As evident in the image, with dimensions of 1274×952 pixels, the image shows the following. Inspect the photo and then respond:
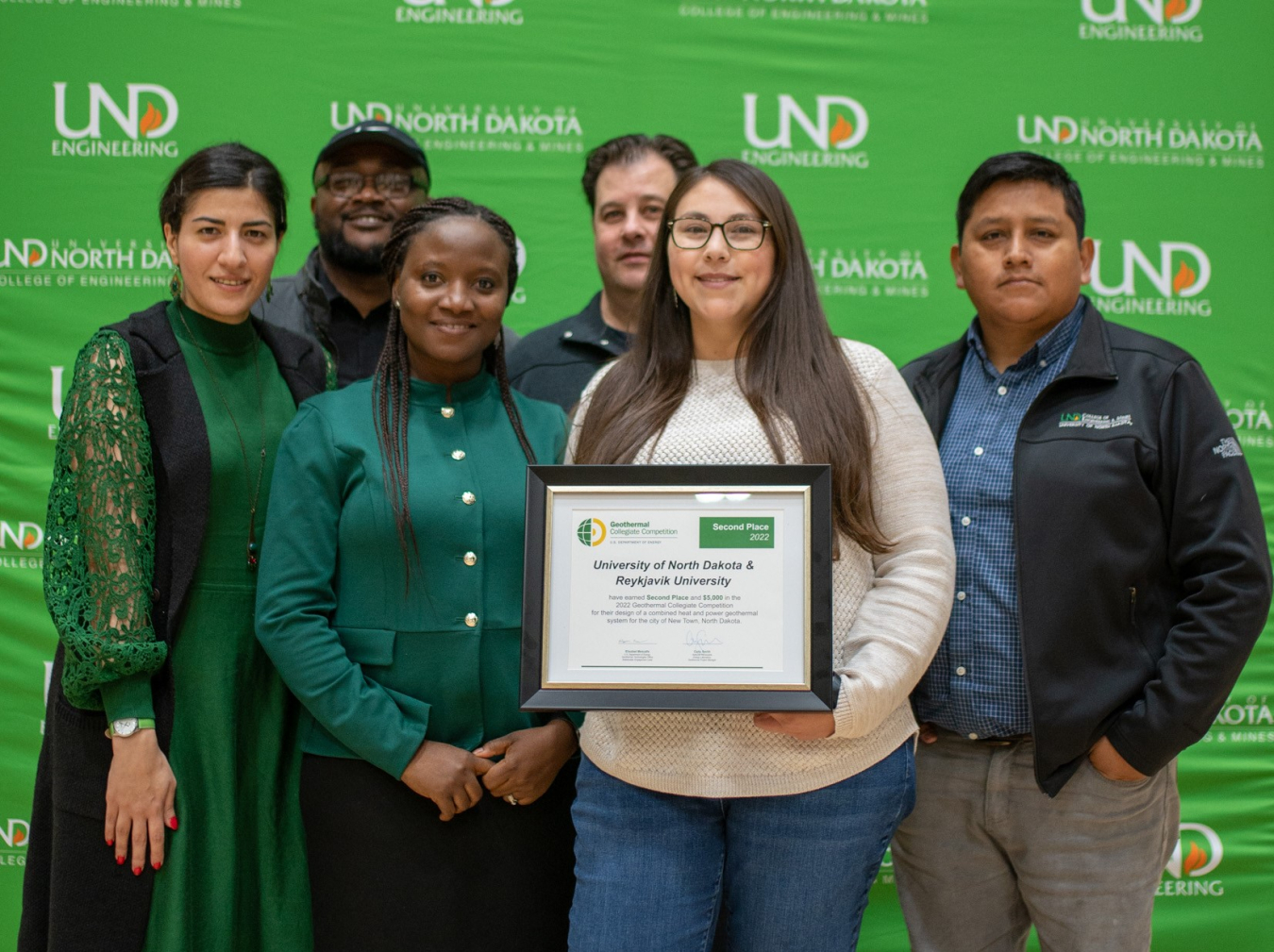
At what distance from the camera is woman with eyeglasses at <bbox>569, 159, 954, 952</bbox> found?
1632 mm

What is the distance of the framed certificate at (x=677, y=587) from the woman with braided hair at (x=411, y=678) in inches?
12.3

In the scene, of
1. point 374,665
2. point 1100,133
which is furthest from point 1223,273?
point 374,665

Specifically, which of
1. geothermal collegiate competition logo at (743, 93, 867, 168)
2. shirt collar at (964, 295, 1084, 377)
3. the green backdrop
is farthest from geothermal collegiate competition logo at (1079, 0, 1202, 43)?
shirt collar at (964, 295, 1084, 377)

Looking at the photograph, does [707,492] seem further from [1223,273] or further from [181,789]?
[1223,273]

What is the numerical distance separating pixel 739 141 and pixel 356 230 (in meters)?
1.28

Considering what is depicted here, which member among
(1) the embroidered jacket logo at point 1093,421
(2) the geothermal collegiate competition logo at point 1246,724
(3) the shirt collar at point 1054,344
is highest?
(3) the shirt collar at point 1054,344

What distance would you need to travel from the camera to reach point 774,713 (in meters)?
1.58

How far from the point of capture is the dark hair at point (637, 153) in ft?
9.19

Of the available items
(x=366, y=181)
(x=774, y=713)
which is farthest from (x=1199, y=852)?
(x=366, y=181)

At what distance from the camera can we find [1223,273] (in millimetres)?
3326

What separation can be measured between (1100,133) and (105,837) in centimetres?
332

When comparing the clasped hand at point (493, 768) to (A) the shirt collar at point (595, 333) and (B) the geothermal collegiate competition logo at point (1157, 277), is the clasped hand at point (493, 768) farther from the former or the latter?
(B) the geothermal collegiate competition logo at point (1157, 277)

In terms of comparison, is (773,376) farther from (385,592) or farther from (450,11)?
(450,11)

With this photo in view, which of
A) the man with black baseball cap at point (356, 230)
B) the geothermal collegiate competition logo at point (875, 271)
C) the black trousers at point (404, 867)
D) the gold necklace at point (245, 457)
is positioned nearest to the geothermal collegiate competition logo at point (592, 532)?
the black trousers at point (404, 867)
